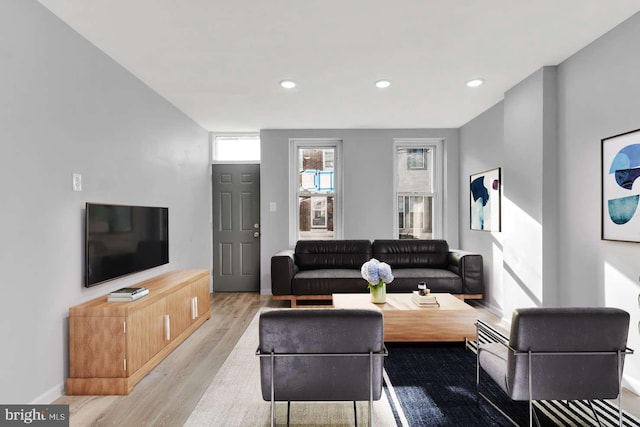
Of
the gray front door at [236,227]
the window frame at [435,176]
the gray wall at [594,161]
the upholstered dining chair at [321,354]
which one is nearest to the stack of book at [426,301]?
the gray wall at [594,161]

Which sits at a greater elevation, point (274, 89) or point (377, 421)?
point (274, 89)

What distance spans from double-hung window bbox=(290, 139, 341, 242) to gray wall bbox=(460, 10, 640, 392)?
2499 mm

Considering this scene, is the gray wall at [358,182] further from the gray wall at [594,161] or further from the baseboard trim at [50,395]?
the baseboard trim at [50,395]

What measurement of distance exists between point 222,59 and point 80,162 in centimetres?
136

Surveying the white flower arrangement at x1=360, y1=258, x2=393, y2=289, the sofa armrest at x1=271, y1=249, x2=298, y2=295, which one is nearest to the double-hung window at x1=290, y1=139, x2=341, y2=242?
the sofa armrest at x1=271, y1=249, x2=298, y2=295

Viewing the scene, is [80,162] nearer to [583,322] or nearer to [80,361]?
[80,361]

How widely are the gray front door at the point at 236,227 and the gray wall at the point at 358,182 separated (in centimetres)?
29

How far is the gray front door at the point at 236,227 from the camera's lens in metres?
5.70

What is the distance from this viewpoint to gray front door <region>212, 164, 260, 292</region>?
5703mm

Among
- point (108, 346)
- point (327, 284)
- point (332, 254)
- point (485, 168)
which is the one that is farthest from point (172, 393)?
point (485, 168)

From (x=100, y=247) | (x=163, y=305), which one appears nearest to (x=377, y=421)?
(x=163, y=305)

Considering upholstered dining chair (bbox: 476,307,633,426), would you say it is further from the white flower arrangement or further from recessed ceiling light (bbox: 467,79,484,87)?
recessed ceiling light (bbox: 467,79,484,87)

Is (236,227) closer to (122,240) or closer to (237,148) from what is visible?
(237,148)

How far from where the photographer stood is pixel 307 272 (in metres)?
4.83
